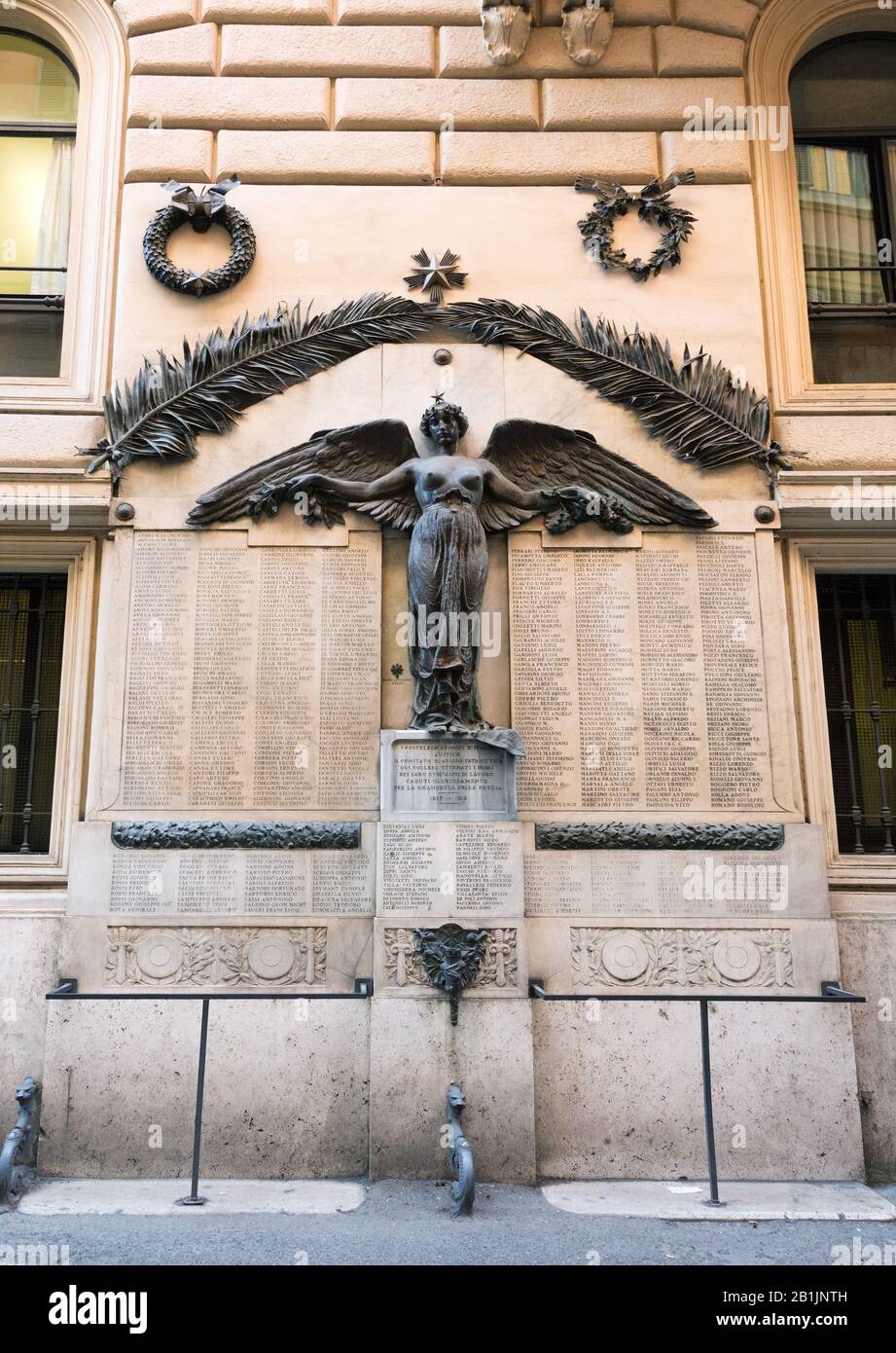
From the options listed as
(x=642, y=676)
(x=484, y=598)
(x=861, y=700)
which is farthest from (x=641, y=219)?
(x=861, y=700)

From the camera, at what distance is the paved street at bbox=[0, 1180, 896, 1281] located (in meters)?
5.62

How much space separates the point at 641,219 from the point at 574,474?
104 inches

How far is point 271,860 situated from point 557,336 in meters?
5.24

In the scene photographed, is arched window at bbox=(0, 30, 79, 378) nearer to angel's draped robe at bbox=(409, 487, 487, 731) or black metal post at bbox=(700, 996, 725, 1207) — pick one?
angel's draped robe at bbox=(409, 487, 487, 731)

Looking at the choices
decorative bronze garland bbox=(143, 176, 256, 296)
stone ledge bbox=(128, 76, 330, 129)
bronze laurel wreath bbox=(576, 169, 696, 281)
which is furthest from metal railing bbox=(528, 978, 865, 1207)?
stone ledge bbox=(128, 76, 330, 129)

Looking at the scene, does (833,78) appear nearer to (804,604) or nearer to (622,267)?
(622,267)

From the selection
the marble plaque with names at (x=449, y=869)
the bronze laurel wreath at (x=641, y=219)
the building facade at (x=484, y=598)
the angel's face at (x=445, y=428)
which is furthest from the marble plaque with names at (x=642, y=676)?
the bronze laurel wreath at (x=641, y=219)

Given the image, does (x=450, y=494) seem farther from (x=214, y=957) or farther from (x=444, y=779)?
(x=214, y=957)

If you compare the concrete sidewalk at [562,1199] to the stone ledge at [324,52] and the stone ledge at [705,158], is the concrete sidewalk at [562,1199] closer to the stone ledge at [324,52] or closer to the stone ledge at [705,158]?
the stone ledge at [705,158]

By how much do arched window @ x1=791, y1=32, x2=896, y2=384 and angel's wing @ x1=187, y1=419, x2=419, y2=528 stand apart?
14.1 ft

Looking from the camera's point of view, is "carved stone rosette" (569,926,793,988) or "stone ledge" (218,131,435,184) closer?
"carved stone rosette" (569,926,793,988)

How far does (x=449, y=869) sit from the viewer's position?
24.8 feet

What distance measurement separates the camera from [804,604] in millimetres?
8914

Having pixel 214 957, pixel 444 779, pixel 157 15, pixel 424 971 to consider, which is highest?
pixel 157 15
